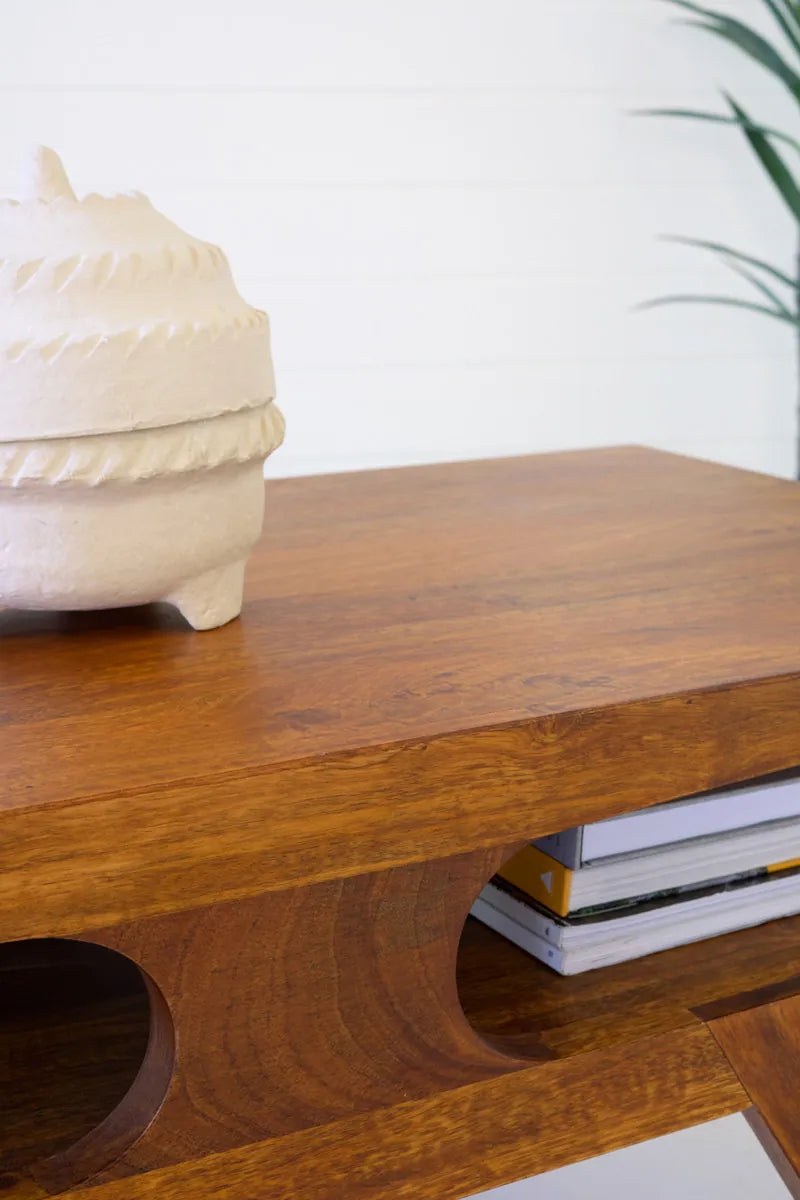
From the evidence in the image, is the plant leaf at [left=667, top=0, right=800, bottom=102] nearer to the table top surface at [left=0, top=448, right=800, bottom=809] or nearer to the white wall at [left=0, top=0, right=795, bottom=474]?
the white wall at [left=0, top=0, right=795, bottom=474]

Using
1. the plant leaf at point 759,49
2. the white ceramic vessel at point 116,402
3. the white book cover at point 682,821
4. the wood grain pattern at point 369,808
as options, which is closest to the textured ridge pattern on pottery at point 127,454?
the white ceramic vessel at point 116,402

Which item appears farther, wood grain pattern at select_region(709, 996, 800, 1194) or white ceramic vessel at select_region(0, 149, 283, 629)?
wood grain pattern at select_region(709, 996, 800, 1194)

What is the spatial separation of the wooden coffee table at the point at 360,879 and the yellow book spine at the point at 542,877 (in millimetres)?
43

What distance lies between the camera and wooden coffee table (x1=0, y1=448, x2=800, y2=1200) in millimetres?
566

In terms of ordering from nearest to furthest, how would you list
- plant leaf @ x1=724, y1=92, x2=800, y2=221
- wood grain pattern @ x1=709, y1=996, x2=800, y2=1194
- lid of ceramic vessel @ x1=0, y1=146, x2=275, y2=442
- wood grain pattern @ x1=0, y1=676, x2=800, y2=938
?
wood grain pattern @ x1=0, y1=676, x2=800, y2=938
lid of ceramic vessel @ x1=0, y1=146, x2=275, y2=442
wood grain pattern @ x1=709, y1=996, x2=800, y2=1194
plant leaf @ x1=724, y1=92, x2=800, y2=221

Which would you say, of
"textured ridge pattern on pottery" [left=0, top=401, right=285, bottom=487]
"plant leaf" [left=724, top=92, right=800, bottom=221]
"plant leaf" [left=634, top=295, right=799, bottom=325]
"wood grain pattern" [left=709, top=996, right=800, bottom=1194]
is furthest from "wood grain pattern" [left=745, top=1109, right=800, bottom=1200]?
"plant leaf" [left=724, top=92, right=800, bottom=221]

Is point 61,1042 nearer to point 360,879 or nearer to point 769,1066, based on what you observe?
point 360,879

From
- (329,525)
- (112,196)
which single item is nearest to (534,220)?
(329,525)

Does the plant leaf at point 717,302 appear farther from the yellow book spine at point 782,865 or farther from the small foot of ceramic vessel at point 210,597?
the small foot of ceramic vessel at point 210,597

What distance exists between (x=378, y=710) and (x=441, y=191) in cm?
170

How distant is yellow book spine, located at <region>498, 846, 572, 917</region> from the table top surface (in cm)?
16

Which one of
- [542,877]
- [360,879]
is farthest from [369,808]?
[542,877]

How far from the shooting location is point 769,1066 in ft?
2.45

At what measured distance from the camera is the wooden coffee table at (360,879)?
1.86ft
